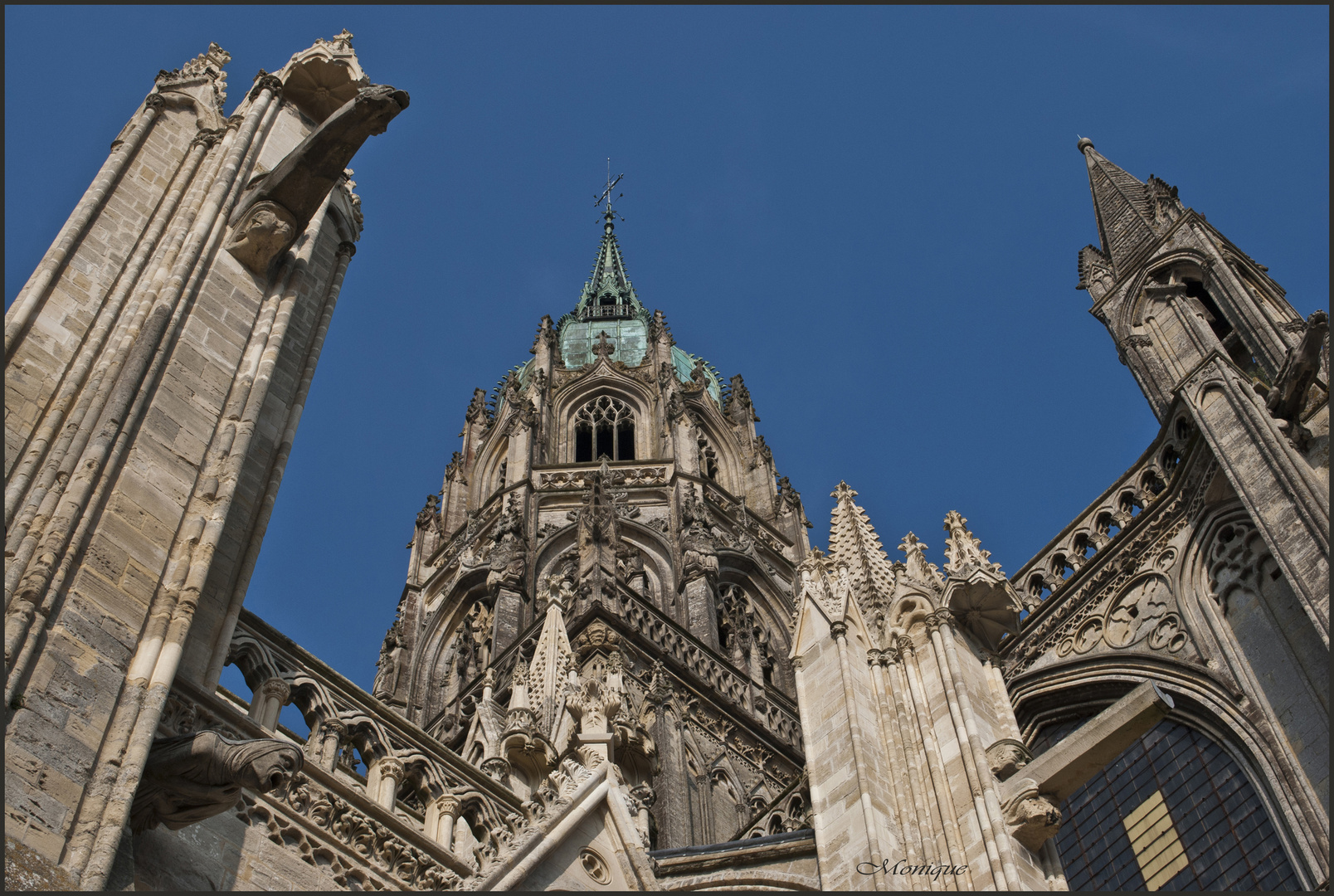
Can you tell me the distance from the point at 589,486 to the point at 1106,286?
16474mm

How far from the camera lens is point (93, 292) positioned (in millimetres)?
8281

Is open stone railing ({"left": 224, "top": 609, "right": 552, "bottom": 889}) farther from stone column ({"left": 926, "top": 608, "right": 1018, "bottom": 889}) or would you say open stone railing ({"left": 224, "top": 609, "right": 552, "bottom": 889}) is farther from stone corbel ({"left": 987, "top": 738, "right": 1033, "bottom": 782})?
stone corbel ({"left": 987, "top": 738, "right": 1033, "bottom": 782})

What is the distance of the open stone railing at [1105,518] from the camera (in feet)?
53.5

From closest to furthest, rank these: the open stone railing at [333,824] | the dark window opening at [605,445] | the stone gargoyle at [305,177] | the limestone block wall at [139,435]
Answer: the limestone block wall at [139,435] < the open stone railing at [333,824] < the stone gargoyle at [305,177] < the dark window opening at [605,445]

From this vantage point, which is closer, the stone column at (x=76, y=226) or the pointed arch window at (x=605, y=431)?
the stone column at (x=76, y=226)

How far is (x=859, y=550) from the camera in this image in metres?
12.0

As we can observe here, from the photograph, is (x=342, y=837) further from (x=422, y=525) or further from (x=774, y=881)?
(x=422, y=525)

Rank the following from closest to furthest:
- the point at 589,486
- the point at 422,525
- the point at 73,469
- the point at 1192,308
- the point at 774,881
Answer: the point at 73,469 < the point at 774,881 < the point at 1192,308 < the point at 589,486 < the point at 422,525

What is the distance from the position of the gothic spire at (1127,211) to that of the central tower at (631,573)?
8.98 m

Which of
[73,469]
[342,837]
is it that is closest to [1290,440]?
[342,837]

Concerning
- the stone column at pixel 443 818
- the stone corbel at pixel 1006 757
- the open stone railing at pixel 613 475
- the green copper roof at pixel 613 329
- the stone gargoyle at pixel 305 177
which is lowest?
the stone column at pixel 443 818

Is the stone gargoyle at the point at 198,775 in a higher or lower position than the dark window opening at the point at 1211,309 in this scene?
lower

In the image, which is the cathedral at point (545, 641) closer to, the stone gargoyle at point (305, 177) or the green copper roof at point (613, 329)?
the stone gargoyle at point (305, 177)

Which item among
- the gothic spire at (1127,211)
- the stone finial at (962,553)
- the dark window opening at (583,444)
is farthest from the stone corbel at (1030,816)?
the dark window opening at (583,444)
